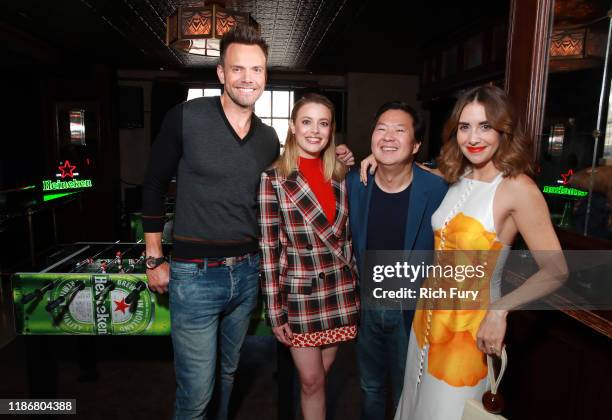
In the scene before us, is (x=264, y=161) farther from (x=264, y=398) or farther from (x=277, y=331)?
(x=264, y=398)

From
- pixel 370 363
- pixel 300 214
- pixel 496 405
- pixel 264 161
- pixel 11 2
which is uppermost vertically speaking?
pixel 11 2

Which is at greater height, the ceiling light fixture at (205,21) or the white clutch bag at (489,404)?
the ceiling light fixture at (205,21)

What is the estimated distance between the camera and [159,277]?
1.82 metres

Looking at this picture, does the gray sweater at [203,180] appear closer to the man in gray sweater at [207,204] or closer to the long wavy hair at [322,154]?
the man in gray sweater at [207,204]

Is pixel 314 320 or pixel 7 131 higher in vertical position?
pixel 7 131

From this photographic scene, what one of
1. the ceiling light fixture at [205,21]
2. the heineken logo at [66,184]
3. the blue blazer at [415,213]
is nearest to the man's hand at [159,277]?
the blue blazer at [415,213]

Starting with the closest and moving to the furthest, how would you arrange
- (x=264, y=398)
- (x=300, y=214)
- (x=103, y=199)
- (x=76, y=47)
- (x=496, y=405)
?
(x=496, y=405), (x=300, y=214), (x=264, y=398), (x=76, y=47), (x=103, y=199)

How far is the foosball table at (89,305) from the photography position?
218 centimetres

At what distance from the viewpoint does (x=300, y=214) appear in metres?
1.73

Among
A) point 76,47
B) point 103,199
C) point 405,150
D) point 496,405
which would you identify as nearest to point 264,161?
point 405,150

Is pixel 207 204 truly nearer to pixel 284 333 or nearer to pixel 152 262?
pixel 152 262

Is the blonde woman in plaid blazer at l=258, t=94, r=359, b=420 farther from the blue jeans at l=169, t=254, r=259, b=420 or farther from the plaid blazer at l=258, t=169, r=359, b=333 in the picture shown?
the blue jeans at l=169, t=254, r=259, b=420

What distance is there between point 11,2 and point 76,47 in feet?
6.53

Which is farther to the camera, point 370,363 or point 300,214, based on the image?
point 370,363
